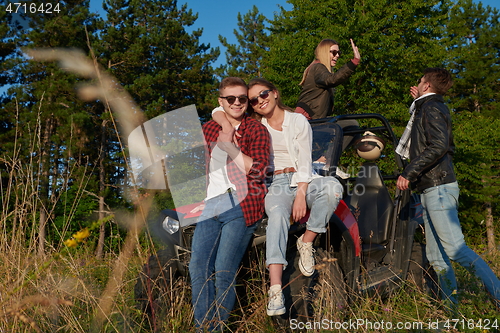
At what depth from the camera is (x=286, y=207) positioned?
2.79 m

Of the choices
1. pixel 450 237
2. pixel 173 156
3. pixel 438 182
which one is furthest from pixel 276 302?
pixel 438 182

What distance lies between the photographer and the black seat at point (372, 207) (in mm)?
4094

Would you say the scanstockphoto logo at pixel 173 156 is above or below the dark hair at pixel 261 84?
below

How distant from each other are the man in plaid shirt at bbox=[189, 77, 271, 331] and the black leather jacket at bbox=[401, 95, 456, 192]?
153 centimetres

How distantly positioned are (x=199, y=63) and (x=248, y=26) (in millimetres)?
16612

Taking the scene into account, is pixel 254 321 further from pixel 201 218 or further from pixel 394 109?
pixel 394 109

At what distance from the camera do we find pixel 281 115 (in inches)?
132

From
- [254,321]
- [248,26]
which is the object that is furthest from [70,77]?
[248,26]

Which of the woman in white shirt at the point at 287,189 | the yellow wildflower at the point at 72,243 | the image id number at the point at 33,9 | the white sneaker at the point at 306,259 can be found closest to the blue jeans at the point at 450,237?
the woman in white shirt at the point at 287,189

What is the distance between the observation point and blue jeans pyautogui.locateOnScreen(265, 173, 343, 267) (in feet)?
8.64

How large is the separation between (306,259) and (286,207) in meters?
0.37

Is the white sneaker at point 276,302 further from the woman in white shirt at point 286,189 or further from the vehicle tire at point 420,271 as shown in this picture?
the vehicle tire at point 420,271

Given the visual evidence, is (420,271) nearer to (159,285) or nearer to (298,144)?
(298,144)

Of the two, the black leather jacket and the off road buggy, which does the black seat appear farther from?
the black leather jacket
